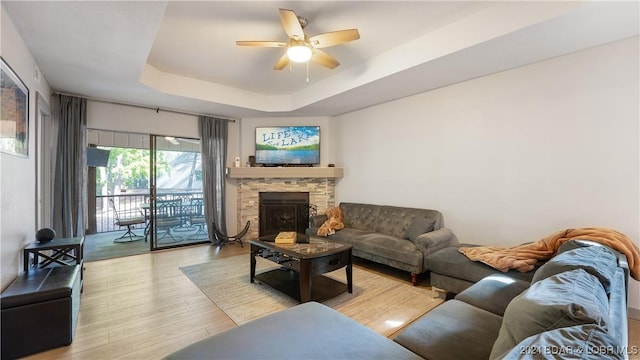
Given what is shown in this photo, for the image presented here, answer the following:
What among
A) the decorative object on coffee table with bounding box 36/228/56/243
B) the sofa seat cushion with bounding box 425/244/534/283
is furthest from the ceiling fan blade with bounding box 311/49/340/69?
the decorative object on coffee table with bounding box 36/228/56/243

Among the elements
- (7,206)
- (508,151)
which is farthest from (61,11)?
(508,151)

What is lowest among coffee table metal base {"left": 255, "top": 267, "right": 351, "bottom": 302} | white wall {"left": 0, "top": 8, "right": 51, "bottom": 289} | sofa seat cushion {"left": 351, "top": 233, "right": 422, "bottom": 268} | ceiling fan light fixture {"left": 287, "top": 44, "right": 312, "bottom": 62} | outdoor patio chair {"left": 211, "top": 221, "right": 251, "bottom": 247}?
coffee table metal base {"left": 255, "top": 267, "right": 351, "bottom": 302}

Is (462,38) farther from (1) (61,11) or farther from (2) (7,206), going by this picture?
(2) (7,206)

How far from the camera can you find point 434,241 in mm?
3305

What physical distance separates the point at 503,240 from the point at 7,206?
479 centimetres

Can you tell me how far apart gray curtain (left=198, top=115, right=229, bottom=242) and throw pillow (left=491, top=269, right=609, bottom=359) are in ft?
16.8

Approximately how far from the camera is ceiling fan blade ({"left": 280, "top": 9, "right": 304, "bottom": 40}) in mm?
2211

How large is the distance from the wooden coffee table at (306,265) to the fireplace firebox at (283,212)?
201 centimetres

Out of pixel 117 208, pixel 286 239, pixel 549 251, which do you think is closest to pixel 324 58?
pixel 286 239

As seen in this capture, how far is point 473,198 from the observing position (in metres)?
3.59

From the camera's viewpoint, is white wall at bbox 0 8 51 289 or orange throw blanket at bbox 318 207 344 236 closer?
white wall at bbox 0 8 51 289

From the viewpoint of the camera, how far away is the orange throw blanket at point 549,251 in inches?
85.2

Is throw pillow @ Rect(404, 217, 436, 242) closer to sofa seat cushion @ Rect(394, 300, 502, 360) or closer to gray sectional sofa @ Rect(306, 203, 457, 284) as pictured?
gray sectional sofa @ Rect(306, 203, 457, 284)

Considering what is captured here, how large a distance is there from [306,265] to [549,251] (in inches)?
86.6
